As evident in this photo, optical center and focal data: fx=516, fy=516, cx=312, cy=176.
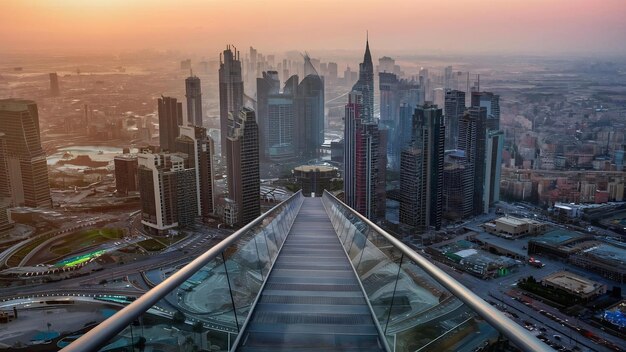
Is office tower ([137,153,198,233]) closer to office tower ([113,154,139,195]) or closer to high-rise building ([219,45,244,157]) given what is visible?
office tower ([113,154,139,195])

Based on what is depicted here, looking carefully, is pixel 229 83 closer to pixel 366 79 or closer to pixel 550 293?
pixel 366 79

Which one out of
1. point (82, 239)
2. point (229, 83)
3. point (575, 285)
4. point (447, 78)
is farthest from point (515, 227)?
point (229, 83)

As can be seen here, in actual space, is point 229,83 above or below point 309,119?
above

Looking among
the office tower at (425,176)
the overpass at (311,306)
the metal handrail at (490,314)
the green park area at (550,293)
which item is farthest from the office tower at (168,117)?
the metal handrail at (490,314)

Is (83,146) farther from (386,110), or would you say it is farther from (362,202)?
(386,110)

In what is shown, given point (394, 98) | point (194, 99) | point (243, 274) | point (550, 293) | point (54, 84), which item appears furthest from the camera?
point (394, 98)

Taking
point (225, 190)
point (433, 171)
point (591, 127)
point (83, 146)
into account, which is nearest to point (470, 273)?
point (433, 171)

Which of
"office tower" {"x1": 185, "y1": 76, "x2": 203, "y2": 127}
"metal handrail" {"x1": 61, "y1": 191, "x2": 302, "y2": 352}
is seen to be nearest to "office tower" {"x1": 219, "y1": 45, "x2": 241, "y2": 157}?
"office tower" {"x1": 185, "y1": 76, "x2": 203, "y2": 127}

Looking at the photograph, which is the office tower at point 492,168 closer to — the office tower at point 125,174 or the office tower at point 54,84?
the office tower at point 125,174
